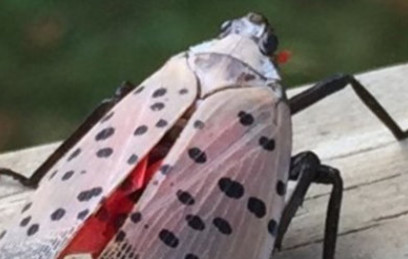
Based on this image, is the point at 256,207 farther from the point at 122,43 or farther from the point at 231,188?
the point at 122,43

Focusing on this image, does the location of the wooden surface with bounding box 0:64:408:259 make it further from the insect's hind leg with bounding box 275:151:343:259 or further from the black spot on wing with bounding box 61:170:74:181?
the black spot on wing with bounding box 61:170:74:181

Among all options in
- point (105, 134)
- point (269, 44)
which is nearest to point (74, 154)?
point (105, 134)

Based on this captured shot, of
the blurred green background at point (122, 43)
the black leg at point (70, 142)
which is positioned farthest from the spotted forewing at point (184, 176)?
the blurred green background at point (122, 43)

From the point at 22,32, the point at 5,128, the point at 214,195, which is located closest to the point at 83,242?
the point at 214,195

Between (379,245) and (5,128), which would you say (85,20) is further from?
(379,245)

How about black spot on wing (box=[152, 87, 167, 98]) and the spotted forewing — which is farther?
black spot on wing (box=[152, 87, 167, 98])

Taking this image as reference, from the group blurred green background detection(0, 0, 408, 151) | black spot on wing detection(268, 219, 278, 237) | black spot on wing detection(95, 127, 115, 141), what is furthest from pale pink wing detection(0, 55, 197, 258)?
blurred green background detection(0, 0, 408, 151)
